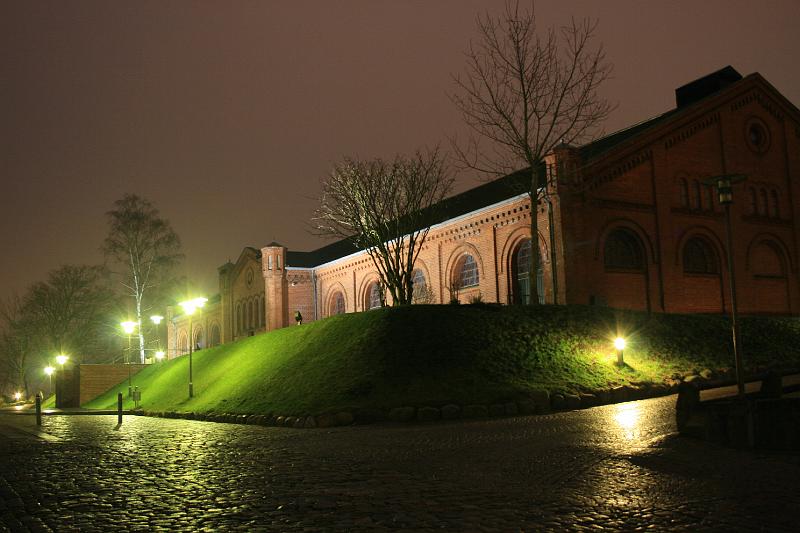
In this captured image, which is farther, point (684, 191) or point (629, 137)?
point (684, 191)

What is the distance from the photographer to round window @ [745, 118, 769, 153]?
1373 inches

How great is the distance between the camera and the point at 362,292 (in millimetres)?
44188

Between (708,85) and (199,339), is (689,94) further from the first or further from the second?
(199,339)

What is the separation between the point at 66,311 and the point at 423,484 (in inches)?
2618

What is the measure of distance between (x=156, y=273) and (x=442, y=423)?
129 ft

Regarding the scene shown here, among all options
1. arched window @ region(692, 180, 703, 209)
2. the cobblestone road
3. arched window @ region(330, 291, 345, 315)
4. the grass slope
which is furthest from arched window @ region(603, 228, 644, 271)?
arched window @ region(330, 291, 345, 315)

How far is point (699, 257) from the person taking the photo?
3262 cm

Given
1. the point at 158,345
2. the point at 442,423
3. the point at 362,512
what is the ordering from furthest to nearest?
1. the point at 158,345
2. the point at 442,423
3. the point at 362,512

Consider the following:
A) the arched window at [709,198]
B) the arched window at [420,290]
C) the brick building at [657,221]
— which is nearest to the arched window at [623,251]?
the brick building at [657,221]

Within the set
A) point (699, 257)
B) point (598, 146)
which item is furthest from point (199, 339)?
point (699, 257)

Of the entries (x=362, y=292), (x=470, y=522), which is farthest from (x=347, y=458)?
(x=362, y=292)

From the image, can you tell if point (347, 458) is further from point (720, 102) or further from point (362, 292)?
point (362, 292)

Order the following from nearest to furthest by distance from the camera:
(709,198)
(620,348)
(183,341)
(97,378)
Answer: (620,348) < (709,198) < (97,378) < (183,341)

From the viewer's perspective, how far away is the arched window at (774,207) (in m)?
34.8
